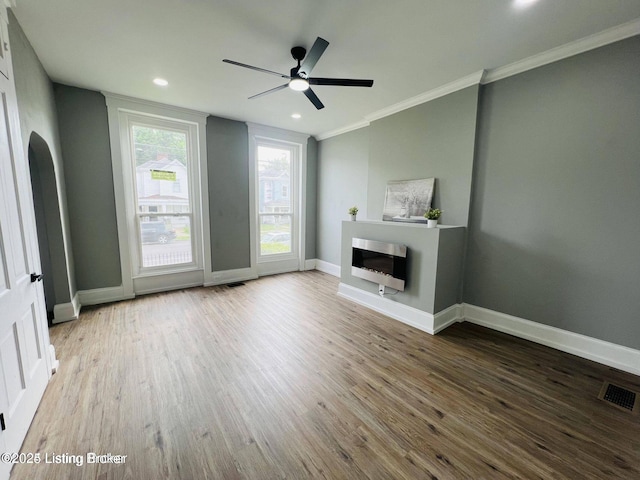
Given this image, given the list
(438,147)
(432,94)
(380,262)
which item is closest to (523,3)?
(432,94)

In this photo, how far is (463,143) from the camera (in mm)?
3090

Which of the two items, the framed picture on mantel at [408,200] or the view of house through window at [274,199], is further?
the view of house through window at [274,199]

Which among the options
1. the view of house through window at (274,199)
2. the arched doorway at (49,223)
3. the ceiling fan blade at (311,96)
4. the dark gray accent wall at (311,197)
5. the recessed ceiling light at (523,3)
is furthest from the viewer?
the dark gray accent wall at (311,197)

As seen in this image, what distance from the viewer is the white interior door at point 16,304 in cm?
143

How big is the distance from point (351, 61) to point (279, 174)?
2.94 meters

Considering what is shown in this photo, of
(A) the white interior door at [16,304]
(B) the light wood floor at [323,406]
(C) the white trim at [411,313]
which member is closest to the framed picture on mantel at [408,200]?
(C) the white trim at [411,313]

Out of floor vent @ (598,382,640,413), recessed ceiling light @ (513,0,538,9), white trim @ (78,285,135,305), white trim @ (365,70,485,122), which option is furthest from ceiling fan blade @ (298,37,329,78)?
white trim @ (78,285,135,305)

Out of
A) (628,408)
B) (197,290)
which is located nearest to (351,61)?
(628,408)

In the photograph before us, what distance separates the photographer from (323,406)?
1.83 metres

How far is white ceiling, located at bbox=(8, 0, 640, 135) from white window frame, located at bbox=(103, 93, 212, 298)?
48 cm

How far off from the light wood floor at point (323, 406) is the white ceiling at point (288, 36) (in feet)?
9.67

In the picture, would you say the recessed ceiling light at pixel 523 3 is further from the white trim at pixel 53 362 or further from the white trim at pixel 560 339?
the white trim at pixel 53 362

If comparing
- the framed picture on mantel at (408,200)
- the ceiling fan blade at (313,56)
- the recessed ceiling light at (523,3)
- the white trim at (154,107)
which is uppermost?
the recessed ceiling light at (523,3)

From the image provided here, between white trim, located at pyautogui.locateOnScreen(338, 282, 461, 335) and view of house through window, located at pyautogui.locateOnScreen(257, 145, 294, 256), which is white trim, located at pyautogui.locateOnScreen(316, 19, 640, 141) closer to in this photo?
view of house through window, located at pyautogui.locateOnScreen(257, 145, 294, 256)
